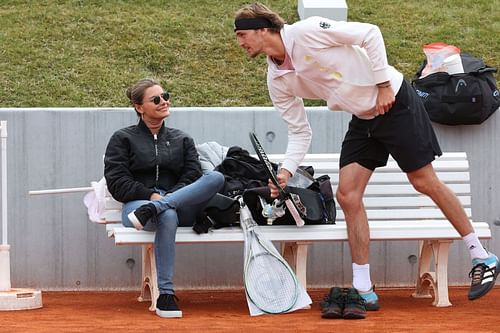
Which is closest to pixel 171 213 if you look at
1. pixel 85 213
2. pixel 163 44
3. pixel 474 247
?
pixel 85 213

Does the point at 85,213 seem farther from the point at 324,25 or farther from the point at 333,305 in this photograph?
the point at 324,25

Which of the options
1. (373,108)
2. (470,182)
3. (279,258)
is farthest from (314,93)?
(470,182)

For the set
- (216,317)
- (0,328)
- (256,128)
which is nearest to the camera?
(0,328)

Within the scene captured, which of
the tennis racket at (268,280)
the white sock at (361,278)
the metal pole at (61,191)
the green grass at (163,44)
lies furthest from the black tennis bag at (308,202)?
the green grass at (163,44)

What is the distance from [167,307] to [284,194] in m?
0.97

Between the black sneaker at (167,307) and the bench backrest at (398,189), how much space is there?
160 centimetres

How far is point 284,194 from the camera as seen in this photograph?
7.14 m

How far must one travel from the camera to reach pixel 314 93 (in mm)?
7051

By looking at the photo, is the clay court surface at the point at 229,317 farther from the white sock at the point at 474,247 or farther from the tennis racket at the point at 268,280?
the white sock at the point at 474,247

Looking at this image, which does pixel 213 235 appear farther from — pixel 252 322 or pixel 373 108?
pixel 373 108

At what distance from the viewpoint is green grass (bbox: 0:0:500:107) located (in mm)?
11203

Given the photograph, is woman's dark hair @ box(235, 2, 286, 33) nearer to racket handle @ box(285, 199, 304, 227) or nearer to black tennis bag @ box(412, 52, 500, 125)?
racket handle @ box(285, 199, 304, 227)

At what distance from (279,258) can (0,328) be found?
1703 mm

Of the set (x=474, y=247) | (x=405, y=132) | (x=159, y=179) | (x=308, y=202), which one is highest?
(x=405, y=132)
